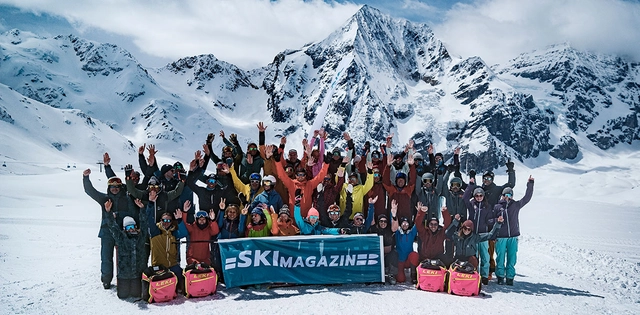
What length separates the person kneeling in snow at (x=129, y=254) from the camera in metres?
6.83

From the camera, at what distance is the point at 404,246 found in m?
7.92

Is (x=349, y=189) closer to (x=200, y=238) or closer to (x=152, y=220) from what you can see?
(x=200, y=238)

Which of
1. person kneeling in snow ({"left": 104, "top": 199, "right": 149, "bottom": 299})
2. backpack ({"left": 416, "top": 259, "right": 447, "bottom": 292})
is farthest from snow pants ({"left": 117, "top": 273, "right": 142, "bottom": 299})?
backpack ({"left": 416, "top": 259, "right": 447, "bottom": 292})

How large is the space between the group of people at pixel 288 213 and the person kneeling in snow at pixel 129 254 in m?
0.02

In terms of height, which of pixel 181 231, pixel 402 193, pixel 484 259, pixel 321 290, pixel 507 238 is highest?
pixel 402 193

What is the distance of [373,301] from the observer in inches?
269

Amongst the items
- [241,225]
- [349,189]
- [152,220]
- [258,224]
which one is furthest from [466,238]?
[152,220]

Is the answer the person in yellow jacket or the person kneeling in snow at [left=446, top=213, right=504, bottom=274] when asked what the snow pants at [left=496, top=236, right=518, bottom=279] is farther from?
the person in yellow jacket

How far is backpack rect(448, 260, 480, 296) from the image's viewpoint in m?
7.21

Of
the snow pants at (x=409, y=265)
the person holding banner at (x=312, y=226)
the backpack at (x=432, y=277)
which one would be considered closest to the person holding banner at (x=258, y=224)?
the person holding banner at (x=312, y=226)

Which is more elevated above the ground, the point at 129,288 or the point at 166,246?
the point at 166,246

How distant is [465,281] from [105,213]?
627 centimetres

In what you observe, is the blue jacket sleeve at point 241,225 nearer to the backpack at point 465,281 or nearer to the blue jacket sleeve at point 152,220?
the blue jacket sleeve at point 152,220

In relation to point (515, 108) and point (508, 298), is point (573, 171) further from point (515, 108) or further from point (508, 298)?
point (508, 298)
